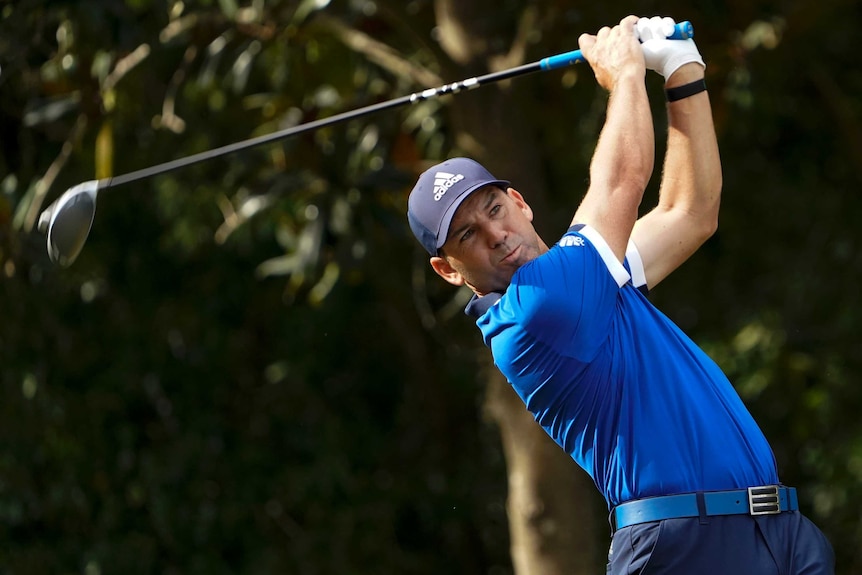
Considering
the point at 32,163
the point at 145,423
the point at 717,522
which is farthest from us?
the point at 145,423

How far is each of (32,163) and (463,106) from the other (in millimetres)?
3550

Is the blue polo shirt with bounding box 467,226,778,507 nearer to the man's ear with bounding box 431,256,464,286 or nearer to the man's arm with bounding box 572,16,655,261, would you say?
the man's arm with bounding box 572,16,655,261

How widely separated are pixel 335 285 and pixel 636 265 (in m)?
3.81

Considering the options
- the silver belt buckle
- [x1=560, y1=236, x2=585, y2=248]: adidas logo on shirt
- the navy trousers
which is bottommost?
the navy trousers

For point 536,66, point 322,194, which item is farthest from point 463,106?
point 536,66

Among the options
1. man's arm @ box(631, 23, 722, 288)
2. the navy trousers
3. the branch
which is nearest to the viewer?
the navy trousers

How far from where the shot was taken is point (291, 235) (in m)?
7.67

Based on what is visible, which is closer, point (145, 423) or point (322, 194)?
point (322, 194)

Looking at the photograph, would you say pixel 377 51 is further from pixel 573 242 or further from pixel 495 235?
pixel 573 242

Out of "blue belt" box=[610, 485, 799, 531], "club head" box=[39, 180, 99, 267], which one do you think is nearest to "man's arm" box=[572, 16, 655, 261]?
"blue belt" box=[610, 485, 799, 531]

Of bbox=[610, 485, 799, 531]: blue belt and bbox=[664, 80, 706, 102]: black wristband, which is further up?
bbox=[664, 80, 706, 102]: black wristband

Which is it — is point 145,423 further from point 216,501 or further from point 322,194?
point 322,194

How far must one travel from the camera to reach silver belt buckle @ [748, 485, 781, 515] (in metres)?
3.24

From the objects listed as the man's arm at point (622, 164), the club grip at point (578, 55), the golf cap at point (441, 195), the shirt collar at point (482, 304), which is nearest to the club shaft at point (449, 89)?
the club grip at point (578, 55)
